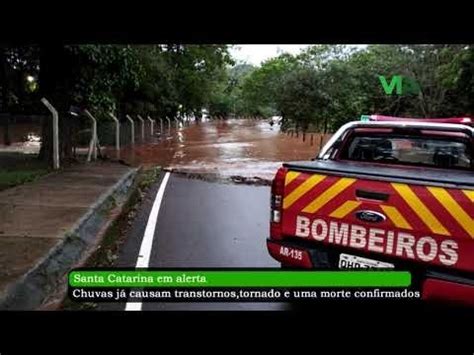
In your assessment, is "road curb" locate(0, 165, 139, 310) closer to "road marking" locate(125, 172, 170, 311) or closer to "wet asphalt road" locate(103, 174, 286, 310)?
"wet asphalt road" locate(103, 174, 286, 310)

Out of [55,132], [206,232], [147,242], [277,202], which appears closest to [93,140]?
[55,132]

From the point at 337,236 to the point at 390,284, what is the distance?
527 mm

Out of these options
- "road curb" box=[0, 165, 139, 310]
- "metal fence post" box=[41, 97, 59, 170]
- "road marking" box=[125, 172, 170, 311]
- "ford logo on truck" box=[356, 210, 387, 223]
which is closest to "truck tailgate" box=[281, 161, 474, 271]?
"ford logo on truck" box=[356, 210, 387, 223]

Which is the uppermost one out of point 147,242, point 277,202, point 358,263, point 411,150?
point 411,150

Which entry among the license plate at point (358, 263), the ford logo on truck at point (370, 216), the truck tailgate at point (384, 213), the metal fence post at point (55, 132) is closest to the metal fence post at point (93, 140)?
the metal fence post at point (55, 132)

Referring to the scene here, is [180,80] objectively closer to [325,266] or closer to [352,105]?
[352,105]

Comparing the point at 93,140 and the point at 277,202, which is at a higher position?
the point at 277,202

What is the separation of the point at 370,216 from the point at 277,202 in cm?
80

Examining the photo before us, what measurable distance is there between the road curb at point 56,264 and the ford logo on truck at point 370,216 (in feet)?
8.76

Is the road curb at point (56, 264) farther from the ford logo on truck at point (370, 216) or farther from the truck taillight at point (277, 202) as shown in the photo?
the ford logo on truck at point (370, 216)

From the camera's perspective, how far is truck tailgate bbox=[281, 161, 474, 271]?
338 centimetres

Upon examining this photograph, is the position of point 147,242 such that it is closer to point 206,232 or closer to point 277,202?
point 206,232

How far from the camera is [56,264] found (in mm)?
5383
